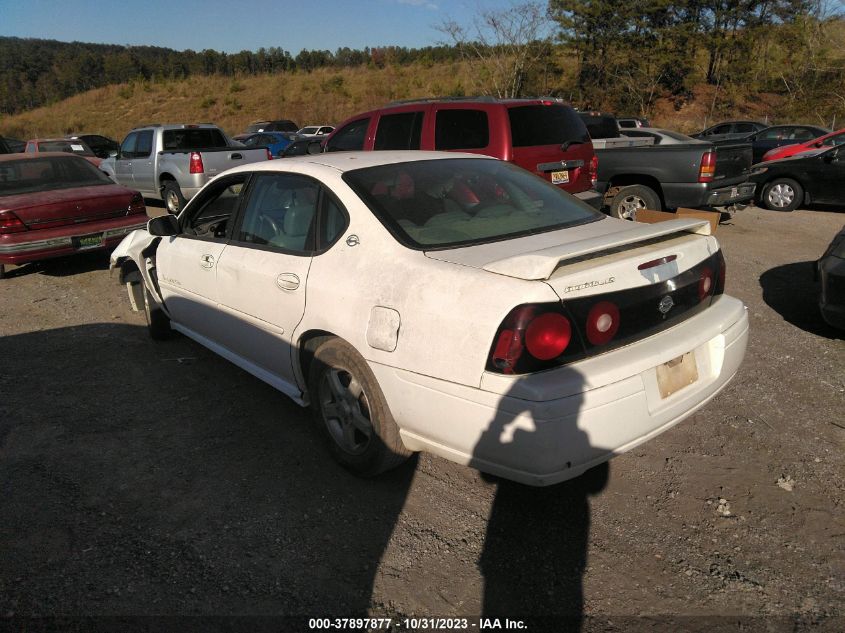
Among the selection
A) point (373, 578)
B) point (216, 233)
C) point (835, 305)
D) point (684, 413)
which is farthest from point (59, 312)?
point (835, 305)

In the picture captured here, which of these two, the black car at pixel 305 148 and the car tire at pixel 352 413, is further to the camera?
the black car at pixel 305 148

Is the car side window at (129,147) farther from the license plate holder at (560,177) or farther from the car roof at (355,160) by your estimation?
the car roof at (355,160)

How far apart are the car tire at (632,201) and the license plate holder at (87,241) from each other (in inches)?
274

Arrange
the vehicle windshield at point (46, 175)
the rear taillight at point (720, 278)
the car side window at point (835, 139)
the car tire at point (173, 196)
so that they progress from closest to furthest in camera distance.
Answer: the rear taillight at point (720, 278) → the vehicle windshield at point (46, 175) → the car tire at point (173, 196) → the car side window at point (835, 139)

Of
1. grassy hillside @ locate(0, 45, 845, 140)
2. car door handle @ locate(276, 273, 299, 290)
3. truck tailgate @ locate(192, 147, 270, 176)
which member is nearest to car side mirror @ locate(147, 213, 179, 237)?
car door handle @ locate(276, 273, 299, 290)

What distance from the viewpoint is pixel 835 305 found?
4453 mm

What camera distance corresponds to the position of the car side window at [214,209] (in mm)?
3979

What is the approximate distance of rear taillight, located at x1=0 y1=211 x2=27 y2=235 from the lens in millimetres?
6871

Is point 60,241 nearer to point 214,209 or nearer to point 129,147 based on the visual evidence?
point 214,209

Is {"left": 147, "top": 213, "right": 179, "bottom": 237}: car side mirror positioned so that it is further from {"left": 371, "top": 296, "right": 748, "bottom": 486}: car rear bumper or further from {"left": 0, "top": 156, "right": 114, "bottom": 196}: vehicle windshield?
{"left": 0, "top": 156, "right": 114, "bottom": 196}: vehicle windshield

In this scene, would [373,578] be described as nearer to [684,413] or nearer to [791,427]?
[684,413]

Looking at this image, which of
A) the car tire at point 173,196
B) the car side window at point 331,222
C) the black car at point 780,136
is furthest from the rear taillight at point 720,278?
the black car at point 780,136

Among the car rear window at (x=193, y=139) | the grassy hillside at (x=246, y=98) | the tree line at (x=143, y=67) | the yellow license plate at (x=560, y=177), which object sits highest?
the tree line at (x=143, y=67)

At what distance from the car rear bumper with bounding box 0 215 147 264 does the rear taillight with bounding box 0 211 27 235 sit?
0.05m
